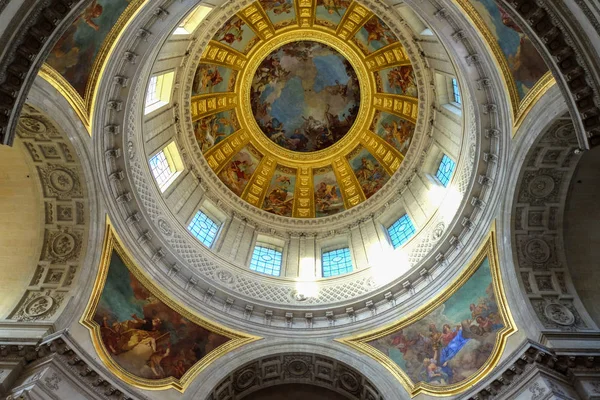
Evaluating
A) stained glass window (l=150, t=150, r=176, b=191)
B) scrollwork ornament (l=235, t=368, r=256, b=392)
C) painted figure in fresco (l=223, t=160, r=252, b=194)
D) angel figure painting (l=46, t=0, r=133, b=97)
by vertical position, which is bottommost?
scrollwork ornament (l=235, t=368, r=256, b=392)

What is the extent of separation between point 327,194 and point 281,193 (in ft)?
8.91

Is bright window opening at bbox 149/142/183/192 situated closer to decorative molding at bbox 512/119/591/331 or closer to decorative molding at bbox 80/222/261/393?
decorative molding at bbox 80/222/261/393

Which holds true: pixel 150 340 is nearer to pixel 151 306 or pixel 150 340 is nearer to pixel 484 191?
pixel 151 306

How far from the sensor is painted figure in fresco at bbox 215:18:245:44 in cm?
2531

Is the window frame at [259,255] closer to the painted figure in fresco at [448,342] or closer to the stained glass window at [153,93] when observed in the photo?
the painted figure in fresco at [448,342]

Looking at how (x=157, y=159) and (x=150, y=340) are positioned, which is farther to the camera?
(x=157, y=159)

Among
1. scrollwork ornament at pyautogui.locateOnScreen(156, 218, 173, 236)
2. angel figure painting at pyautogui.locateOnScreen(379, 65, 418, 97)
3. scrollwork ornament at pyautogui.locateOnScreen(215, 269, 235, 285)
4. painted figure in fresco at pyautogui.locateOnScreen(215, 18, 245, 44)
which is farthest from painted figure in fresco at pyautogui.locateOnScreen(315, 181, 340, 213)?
scrollwork ornament at pyautogui.locateOnScreen(156, 218, 173, 236)

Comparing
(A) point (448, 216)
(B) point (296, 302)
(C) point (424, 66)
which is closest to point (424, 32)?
(C) point (424, 66)

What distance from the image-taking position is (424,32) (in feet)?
68.7

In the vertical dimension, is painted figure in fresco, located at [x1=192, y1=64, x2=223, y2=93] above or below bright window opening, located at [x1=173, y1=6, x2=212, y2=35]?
above

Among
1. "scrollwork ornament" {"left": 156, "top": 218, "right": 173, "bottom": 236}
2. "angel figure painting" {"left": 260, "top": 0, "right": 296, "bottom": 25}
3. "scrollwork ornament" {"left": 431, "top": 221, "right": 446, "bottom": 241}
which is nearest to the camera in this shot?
"scrollwork ornament" {"left": 431, "top": 221, "right": 446, "bottom": 241}

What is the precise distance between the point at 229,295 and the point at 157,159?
7155 mm

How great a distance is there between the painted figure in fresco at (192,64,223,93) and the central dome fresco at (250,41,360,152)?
3120 mm

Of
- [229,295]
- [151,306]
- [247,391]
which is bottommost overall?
[247,391]
